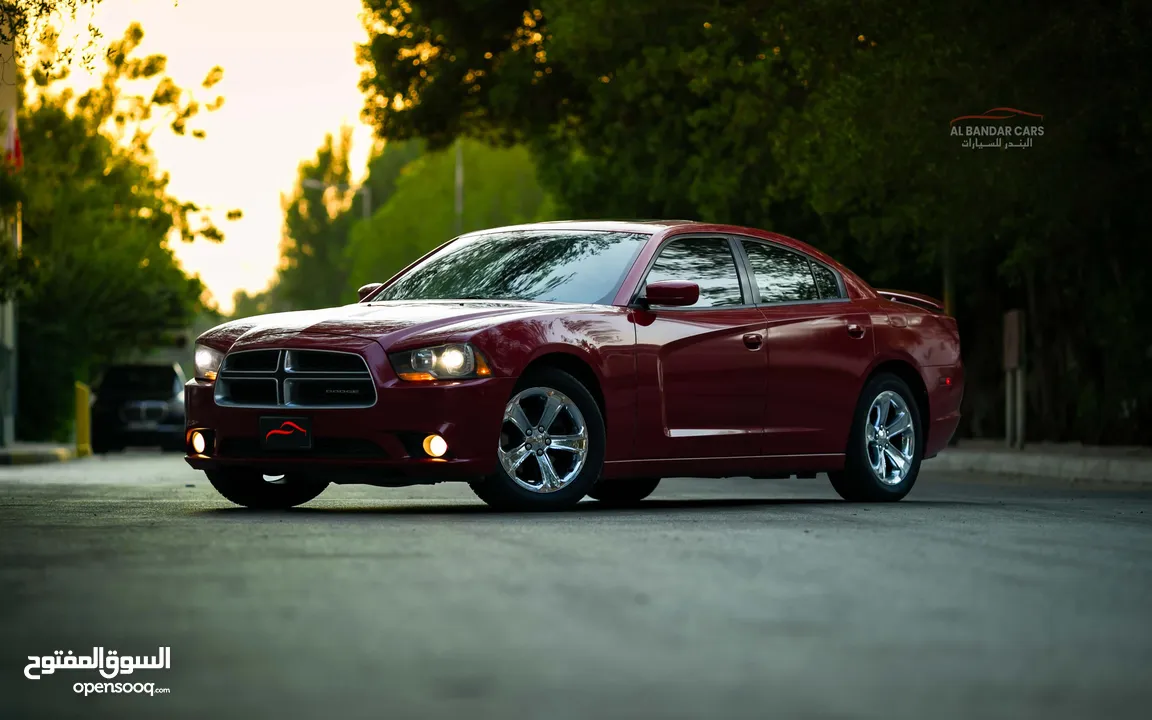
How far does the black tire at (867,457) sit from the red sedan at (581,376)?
0.02 metres

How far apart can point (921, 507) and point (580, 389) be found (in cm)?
241

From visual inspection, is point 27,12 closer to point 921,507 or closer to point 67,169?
point 921,507

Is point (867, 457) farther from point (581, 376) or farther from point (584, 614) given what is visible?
point (584, 614)

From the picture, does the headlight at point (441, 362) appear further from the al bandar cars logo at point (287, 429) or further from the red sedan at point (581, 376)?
the al bandar cars logo at point (287, 429)

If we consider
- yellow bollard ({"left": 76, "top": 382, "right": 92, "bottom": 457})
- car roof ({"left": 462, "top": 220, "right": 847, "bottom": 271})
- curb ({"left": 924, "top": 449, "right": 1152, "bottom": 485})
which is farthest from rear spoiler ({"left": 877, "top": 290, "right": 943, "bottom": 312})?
yellow bollard ({"left": 76, "top": 382, "right": 92, "bottom": 457})

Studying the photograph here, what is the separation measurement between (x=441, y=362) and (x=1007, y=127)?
11.4 m

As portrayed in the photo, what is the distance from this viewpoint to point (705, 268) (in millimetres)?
12742

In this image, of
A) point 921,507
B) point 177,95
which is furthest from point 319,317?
point 177,95

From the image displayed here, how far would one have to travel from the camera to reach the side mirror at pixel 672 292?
1181 cm

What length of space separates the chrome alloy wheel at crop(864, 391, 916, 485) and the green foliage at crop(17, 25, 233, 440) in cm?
2432

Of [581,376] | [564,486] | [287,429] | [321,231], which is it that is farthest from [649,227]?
[321,231]

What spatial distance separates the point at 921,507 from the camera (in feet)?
41.3

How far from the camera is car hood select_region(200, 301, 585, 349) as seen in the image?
36.6ft

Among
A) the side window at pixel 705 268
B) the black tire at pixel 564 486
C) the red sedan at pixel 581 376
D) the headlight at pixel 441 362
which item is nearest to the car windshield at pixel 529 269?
the red sedan at pixel 581 376
